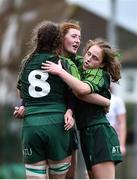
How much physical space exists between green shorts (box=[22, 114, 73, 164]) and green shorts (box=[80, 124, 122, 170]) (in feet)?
0.88

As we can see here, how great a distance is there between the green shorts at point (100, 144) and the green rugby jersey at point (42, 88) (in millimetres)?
364

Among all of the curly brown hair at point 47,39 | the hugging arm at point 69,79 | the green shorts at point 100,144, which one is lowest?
the green shorts at point 100,144

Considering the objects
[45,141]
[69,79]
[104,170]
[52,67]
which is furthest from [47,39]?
[104,170]

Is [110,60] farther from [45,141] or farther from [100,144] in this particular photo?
[45,141]

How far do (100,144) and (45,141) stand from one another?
53 centimetres

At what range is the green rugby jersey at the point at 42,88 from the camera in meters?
6.89

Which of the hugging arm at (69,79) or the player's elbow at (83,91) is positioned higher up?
the hugging arm at (69,79)

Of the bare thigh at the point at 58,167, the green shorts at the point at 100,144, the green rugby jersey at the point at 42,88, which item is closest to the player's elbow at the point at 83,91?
the green rugby jersey at the point at 42,88

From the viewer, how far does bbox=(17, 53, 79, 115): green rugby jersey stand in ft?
22.6

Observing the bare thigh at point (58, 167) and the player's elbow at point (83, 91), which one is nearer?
the player's elbow at point (83, 91)

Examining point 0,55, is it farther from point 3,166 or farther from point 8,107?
point 3,166

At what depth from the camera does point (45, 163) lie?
696cm

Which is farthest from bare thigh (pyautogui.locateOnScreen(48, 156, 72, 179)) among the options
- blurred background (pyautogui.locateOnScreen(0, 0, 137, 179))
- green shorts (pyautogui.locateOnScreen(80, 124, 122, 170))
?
blurred background (pyautogui.locateOnScreen(0, 0, 137, 179))

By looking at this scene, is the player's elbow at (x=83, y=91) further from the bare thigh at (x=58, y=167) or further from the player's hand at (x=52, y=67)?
the bare thigh at (x=58, y=167)
